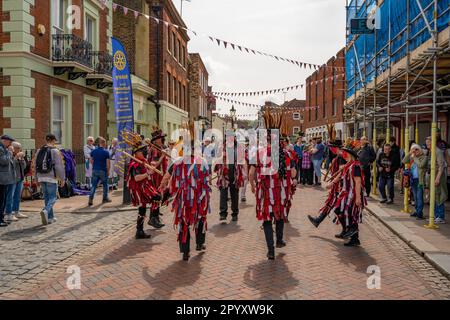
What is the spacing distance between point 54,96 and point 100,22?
487cm

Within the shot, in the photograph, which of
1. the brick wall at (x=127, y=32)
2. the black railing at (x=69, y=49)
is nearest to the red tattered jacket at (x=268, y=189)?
the black railing at (x=69, y=49)

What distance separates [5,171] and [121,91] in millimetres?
4457

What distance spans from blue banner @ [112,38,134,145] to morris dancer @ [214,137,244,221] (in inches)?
147

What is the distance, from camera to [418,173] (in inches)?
358

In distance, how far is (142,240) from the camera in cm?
732

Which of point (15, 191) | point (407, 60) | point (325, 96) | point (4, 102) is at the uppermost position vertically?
point (325, 96)

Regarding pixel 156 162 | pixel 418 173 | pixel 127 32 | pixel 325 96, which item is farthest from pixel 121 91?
pixel 325 96

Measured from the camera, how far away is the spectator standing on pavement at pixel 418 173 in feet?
29.4

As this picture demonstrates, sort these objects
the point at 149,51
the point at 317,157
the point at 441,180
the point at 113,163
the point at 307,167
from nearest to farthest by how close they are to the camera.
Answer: the point at 441,180
the point at 113,163
the point at 317,157
the point at 307,167
the point at 149,51

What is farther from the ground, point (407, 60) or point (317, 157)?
point (407, 60)

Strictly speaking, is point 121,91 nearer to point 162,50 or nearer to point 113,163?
point 113,163

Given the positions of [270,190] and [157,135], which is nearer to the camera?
[270,190]
